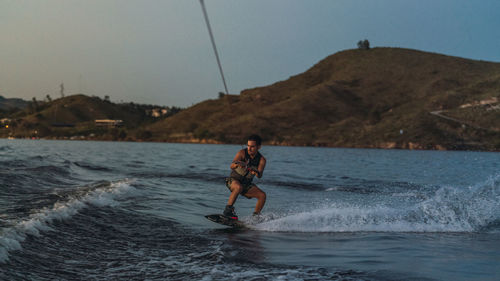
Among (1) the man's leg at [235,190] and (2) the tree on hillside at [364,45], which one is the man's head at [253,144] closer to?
(1) the man's leg at [235,190]

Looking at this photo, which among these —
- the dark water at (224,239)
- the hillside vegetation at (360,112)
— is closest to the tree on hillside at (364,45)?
the hillside vegetation at (360,112)

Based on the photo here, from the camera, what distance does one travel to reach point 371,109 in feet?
436

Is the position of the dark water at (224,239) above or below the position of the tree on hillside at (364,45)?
below

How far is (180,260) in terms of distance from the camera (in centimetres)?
658

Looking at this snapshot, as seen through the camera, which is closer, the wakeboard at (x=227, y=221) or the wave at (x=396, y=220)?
the wakeboard at (x=227, y=221)

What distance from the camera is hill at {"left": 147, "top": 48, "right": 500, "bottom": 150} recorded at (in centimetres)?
10069

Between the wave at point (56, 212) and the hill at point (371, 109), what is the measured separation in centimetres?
Result: 9072

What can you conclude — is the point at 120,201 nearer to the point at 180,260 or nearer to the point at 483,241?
the point at 180,260

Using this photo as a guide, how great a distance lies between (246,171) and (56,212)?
388 centimetres

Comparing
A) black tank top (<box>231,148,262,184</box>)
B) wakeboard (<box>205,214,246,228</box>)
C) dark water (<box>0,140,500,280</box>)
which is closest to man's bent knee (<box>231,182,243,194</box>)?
black tank top (<box>231,148,262,184</box>)

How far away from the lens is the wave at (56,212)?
6453 mm

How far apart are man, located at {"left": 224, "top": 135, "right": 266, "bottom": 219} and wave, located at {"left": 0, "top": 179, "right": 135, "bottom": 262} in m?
3.31

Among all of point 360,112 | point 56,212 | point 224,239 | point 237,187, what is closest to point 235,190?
point 237,187

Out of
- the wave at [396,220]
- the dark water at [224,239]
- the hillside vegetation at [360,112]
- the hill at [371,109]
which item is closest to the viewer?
the dark water at [224,239]
